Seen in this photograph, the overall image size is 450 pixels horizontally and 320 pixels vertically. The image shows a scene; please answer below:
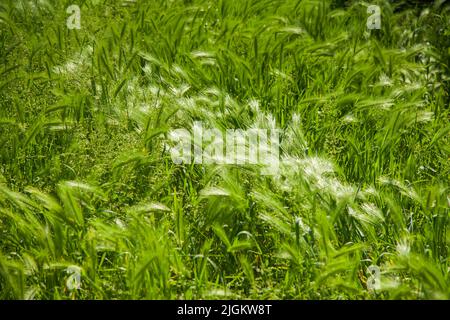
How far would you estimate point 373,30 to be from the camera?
3.95m

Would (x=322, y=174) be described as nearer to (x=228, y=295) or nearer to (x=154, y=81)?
(x=228, y=295)

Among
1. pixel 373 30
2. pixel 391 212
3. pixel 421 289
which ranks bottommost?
pixel 421 289

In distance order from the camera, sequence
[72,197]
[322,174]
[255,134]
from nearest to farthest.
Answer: [72,197] < [322,174] < [255,134]

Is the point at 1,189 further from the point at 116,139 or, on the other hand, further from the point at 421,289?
the point at 421,289

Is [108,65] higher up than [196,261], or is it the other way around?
[108,65]

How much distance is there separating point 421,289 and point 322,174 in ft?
1.92

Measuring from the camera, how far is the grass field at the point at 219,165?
203cm

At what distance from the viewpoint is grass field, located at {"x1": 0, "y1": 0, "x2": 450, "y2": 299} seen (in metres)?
2.03

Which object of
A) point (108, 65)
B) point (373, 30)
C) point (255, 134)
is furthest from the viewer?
point (373, 30)

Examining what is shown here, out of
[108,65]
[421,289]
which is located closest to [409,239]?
[421,289]

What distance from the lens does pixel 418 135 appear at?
2.87 meters

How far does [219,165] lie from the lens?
7.33 ft

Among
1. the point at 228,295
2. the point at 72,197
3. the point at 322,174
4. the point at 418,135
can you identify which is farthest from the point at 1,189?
the point at 418,135

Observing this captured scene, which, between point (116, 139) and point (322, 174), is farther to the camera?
point (116, 139)
